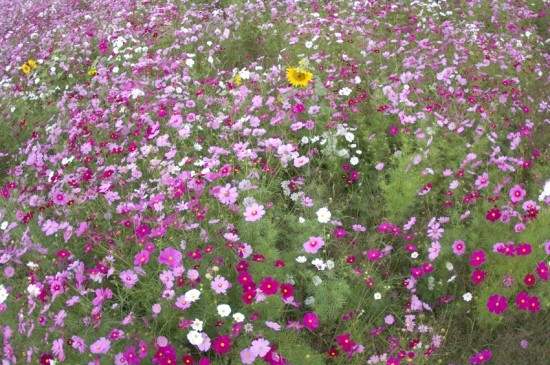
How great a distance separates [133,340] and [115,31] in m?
4.76

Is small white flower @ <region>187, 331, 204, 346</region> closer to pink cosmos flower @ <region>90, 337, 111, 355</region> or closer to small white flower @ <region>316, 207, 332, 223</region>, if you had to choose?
pink cosmos flower @ <region>90, 337, 111, 355</region>

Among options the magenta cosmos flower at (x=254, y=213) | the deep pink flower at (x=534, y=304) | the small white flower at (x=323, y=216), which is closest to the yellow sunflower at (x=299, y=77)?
the small white flower at (x=323, y=216)

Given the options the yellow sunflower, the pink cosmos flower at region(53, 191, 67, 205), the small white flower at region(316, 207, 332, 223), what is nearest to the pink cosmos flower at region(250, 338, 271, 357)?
the small white flower at region(316, 207, 332, 223)

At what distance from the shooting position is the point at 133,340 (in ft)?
7.37

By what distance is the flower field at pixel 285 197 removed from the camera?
7.52ft

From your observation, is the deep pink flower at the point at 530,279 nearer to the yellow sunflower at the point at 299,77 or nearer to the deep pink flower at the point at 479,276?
the deep pink flower at the point at 479,276

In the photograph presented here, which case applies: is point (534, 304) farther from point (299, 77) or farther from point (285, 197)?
point (299, 77)

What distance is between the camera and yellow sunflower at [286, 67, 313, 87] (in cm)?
381

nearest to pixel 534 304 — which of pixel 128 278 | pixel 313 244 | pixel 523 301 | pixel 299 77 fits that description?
pixel 523 301

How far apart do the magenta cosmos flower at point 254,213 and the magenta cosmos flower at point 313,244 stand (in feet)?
0.98

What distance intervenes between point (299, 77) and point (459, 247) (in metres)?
2.00

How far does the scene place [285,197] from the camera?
10.3 feet

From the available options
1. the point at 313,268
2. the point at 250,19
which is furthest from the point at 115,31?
the point at 313,268

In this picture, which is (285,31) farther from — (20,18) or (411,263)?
(20,18)
